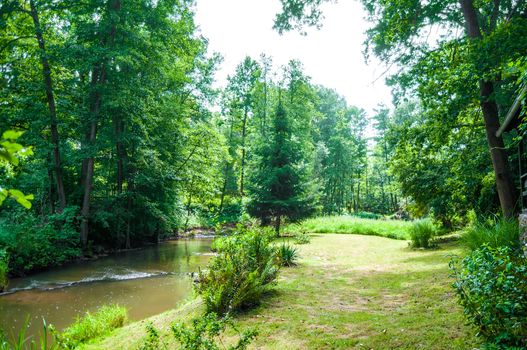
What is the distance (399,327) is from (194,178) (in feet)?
58.6

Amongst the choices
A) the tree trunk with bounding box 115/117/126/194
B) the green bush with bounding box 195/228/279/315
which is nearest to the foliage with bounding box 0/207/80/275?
the tree trunk with bounding box 115/117/126/194

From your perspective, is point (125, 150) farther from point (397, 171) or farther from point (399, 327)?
point (399, 327)

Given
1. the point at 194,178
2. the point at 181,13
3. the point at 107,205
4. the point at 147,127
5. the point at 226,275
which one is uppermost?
the point at 181,13

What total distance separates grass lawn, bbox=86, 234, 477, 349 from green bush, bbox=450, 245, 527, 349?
37 cm

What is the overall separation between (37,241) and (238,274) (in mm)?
8888

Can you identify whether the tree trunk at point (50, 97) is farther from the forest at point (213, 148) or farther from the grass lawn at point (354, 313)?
the grass lawn at point (354, 313)

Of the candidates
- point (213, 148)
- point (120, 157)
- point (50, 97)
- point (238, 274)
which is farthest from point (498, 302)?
point (213, 148)

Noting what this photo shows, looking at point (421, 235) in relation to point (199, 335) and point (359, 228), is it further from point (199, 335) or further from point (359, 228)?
point (199, 335)

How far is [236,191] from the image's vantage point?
34688 millimetres

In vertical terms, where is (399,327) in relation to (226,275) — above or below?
below

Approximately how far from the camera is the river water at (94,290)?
270 inches

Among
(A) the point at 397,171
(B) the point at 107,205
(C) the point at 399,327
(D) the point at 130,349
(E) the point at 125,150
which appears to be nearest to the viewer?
(C) the point at 399,327

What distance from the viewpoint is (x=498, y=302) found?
292cm

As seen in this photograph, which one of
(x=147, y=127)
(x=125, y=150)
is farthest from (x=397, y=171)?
(x=125, y=150)
